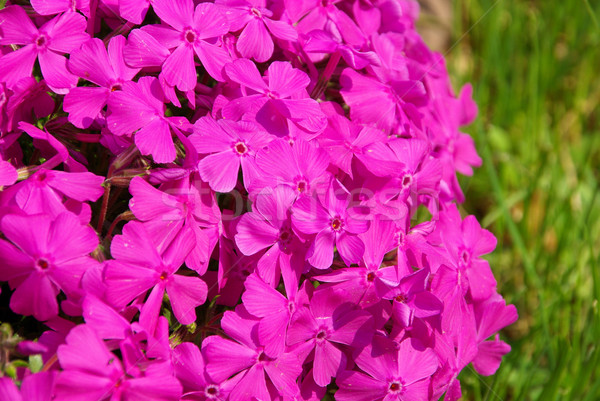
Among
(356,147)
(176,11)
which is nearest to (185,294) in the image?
(356,147)

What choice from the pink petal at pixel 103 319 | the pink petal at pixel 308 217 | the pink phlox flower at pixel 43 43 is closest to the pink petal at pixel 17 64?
the pink phlox flower at pixel 43 43

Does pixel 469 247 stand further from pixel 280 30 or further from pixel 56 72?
pixel 56 72

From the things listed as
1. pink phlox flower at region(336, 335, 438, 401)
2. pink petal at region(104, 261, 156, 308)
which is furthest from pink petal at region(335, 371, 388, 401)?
pink petal at region(104, 261, 156, 308)

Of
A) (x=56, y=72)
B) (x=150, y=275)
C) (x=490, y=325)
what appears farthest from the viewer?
(x=490, y=325)

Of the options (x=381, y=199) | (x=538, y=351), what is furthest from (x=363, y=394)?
(x=538, y=351)

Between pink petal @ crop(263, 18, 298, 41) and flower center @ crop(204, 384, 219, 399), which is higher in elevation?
pink petal @ crop(263, 18, 298, 41)

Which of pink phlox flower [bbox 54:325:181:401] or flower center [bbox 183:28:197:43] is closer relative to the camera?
pink phlox flower [bbox 54:325:181:401]

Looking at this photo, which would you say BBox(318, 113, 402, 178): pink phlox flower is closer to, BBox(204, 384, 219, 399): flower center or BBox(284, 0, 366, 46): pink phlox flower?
BBox(284, 0, 366, 46): pink phlox flower
